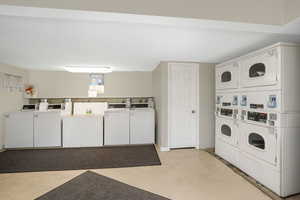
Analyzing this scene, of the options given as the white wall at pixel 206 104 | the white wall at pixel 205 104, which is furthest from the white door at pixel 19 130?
the white wall at pixel 206 104

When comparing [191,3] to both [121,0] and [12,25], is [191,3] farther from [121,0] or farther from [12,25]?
[12,25]

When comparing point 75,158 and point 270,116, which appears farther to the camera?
point 75,158

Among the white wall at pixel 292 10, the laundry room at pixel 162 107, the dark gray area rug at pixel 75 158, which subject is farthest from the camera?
the dark gray area rug at pixel 75 158

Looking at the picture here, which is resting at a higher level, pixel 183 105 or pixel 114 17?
pixel 114 17

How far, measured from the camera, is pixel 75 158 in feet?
10.5

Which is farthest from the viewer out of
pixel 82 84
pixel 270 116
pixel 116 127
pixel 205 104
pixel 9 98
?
pixel 82 84

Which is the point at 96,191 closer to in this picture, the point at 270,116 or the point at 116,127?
the point at 116,127

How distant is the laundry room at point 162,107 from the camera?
5.11ft

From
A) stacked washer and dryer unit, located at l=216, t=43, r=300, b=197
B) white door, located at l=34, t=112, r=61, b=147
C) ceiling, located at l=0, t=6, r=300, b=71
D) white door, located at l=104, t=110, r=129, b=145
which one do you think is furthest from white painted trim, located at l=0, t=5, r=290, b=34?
white door, located at l=34, t=112, r=61, b=147

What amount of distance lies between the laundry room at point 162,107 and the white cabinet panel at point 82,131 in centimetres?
2

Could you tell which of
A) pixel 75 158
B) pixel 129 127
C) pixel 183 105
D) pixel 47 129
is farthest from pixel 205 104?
pixel 47 129

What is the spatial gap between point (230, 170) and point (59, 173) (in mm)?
2891

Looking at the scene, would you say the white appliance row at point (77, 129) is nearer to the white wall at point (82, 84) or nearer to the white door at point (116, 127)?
the white door at point (116, 127)

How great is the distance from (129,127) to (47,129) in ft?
6.64
